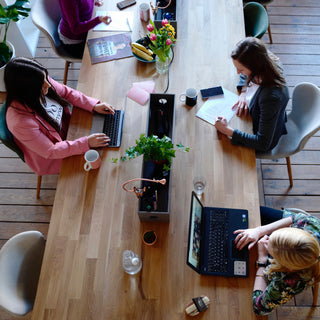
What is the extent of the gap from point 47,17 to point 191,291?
103 inches

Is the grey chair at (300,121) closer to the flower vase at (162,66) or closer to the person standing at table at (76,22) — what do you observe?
the flower vase at (162,66)

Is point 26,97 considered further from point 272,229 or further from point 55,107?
point 272,229

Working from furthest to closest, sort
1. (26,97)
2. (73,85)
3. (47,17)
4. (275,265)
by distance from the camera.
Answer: (73,85)
(47,17)
(26,97)
(275,265)

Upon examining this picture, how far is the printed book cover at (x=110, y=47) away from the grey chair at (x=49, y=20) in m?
0.44

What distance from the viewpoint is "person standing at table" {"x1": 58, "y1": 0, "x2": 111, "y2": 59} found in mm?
2420

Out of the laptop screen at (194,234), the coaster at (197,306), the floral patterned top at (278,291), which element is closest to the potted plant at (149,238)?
the laptop screen at (194,234)

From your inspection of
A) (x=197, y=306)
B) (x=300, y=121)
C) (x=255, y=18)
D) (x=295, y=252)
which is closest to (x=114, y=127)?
(x=197, y=306)

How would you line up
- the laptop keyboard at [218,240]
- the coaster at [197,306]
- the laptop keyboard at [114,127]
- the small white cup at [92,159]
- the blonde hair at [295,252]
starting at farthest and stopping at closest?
1. the laptop keyboard at [114,127]
2. the small white cup at [92,159]
3. the laptop keyboard at [218,240]
4. the coaster at [197,306]
5. the blonde hair at [295,252]

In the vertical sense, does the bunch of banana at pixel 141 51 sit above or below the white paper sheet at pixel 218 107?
above

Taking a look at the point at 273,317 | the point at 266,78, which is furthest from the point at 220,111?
the point at 273,317

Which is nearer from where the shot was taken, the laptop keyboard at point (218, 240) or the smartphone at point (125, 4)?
the laptop keyboard at point (218, 240)

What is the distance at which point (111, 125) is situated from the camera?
81.4 inches

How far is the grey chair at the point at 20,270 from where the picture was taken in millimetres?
1546

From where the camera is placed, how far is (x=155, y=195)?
1599 millimetres
